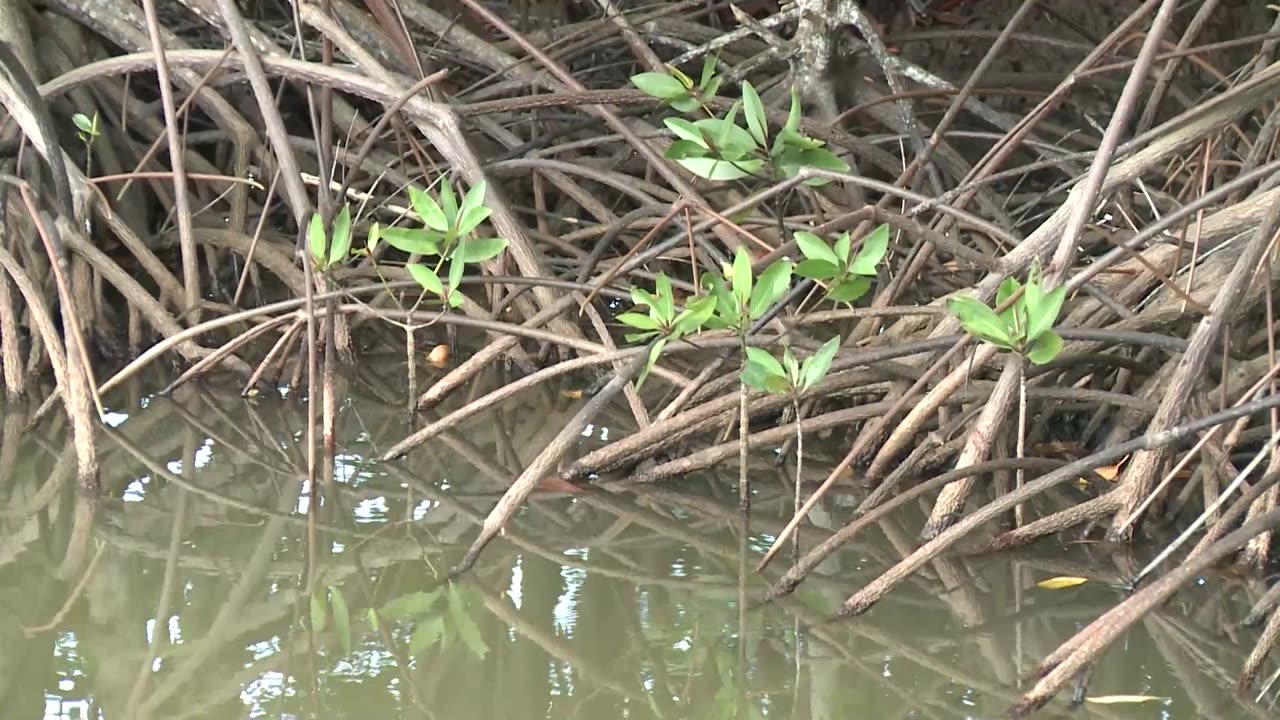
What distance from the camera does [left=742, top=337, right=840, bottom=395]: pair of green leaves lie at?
171 centimetres

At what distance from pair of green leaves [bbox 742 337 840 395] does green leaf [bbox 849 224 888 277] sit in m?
0.09

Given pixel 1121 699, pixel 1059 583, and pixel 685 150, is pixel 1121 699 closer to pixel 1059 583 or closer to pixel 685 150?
pixel 1059 583

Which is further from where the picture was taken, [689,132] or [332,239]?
[332,239]

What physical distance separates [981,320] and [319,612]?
2.73ft

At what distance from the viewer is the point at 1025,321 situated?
1.52m

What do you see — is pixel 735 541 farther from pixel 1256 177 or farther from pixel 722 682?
pixel 1256 177

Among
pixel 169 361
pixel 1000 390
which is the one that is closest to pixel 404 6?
pixel 169 361

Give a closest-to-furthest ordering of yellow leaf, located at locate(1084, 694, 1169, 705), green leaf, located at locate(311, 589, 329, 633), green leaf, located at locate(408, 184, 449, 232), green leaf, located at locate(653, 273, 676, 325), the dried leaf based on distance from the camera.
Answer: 1. yellow leaf, located at locate(1084, 694, 1169, 705)
2. green leaf, located at locate(311, 589, 329, 633)
3. green leaf, located at locate(653, 273, 676, 325)
4. green leaf, located at locate(408, 184, 449, 232)
5. the dried leaf

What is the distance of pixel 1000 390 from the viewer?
5.63 ft

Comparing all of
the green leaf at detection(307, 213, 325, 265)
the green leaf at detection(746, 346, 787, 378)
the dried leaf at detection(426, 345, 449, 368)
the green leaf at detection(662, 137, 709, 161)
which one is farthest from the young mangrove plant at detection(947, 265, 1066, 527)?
the dried leaf at detection(426, 345, 449, 368)

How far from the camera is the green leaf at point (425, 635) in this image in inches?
61.3

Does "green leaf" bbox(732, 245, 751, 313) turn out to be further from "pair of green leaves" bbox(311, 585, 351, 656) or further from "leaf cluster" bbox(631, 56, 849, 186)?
"pair of green leaves" bbox(311, 585, 351, 656)

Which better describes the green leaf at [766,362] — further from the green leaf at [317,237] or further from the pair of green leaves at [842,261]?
the green leaf at [317,237]

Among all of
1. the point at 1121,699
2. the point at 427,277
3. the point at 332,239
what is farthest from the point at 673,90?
the point at 1121,699
